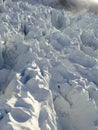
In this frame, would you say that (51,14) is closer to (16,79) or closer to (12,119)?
(16,79)

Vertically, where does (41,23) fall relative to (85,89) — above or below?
below

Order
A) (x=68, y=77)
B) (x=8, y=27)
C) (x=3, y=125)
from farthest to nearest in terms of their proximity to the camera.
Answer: (x=8, y=27)
(x=68, y=77)
(x=3, y=125)

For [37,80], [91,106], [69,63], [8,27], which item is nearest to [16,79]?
[37,80]

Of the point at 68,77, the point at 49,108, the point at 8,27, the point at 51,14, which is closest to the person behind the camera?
the point at 49,108

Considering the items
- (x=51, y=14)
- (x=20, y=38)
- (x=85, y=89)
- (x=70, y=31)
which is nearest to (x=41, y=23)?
(x=70, y=31)

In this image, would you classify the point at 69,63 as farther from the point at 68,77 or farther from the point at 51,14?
the point at 51,14

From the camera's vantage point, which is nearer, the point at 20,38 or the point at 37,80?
the point at 37,80
